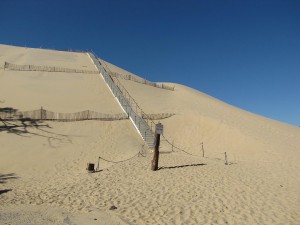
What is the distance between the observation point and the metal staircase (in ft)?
96.9

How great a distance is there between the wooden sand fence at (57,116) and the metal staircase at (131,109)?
65.9 inches

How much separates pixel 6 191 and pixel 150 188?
669cm

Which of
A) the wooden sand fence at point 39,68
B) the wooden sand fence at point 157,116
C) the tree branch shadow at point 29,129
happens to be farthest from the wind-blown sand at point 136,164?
the wooden sand fence at point 39,68

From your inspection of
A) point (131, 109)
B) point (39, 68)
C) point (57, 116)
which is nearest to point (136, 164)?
point (57, 116)

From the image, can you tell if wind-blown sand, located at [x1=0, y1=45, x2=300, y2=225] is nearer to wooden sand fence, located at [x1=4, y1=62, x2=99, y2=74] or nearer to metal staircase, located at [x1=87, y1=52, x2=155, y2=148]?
metal staircase, located at [x1=87, y1=52, x2=155, y2=148]

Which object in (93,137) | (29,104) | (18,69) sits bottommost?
(93,137)

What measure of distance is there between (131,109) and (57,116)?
26.6 feet

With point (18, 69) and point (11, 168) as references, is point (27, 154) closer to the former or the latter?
point (11, 168)

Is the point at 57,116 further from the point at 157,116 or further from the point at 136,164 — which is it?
the point at 136,164

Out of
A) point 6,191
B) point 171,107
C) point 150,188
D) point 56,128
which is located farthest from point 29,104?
point 150,188

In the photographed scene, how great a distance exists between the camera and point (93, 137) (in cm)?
2791

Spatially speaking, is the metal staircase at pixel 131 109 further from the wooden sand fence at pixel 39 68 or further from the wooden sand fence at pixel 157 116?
the wooden sand fence at pixel 39 68

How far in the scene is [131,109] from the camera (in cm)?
3444

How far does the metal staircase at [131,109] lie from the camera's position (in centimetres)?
2955
